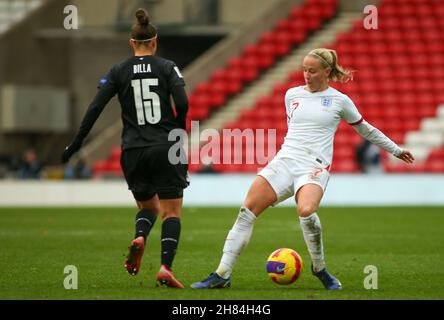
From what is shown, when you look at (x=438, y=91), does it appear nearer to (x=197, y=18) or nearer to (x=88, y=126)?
(x=197, y=18)

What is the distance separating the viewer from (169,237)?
8500 millimetres

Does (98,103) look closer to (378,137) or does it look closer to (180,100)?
(180,100)

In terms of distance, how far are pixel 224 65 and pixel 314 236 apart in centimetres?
2036

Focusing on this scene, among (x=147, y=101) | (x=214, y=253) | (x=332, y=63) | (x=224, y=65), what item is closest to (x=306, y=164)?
(x=332, y=63)

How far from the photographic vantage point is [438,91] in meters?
26.7

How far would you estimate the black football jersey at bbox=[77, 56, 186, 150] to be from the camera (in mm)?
8469

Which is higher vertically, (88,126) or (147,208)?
(88,126)

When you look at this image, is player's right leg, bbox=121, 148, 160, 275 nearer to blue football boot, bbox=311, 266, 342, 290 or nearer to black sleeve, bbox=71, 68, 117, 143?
black sleeve, bbox=71, 68, 117, 143

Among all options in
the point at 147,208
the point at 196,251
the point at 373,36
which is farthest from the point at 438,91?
the point at 147,208

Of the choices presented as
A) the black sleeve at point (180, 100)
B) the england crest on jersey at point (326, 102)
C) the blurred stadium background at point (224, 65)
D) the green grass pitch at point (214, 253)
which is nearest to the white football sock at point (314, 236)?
the green grass pitch at point (214, 253)

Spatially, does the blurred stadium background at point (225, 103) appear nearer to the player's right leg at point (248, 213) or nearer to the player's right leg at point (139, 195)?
the player's right leg at point (139, 195)

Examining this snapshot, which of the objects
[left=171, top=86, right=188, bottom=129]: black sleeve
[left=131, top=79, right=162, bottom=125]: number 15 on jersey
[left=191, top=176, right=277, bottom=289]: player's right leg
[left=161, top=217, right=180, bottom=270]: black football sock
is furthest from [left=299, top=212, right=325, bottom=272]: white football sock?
[left=131, top=79, right=162, bottom=125]: number 15 on jersey
